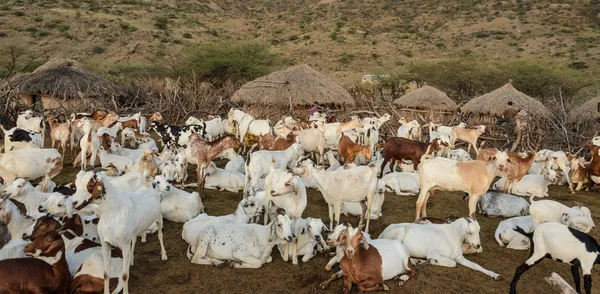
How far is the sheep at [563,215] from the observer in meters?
6.55

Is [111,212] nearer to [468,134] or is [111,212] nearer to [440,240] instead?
[440,240]

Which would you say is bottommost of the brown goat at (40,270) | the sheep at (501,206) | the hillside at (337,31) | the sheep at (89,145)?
the hillside at (337,31)

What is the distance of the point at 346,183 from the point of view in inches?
294

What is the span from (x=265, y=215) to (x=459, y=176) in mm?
3567

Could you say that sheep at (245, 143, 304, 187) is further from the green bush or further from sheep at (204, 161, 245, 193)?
the green bush

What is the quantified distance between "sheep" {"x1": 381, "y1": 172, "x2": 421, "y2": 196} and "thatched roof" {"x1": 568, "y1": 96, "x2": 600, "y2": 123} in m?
9.60

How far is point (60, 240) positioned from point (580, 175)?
1267 centimetres

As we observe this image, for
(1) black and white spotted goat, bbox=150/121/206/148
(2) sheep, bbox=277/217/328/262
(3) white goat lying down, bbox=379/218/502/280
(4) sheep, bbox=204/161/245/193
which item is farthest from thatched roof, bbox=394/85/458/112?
(2) sheep, bbox=277/217/328/262

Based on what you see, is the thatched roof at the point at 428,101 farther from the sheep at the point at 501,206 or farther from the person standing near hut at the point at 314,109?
the sheep at the point at 501,206

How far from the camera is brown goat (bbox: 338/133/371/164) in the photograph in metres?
11.5

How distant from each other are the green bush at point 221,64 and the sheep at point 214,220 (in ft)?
76.8

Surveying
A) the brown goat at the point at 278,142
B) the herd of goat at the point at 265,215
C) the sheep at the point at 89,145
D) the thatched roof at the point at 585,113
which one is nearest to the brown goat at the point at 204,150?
the herd of goat at the point at 265,215

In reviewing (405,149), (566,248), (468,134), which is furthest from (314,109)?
(566,248)

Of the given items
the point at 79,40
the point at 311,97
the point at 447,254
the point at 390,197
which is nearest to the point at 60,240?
the point at 447,254
